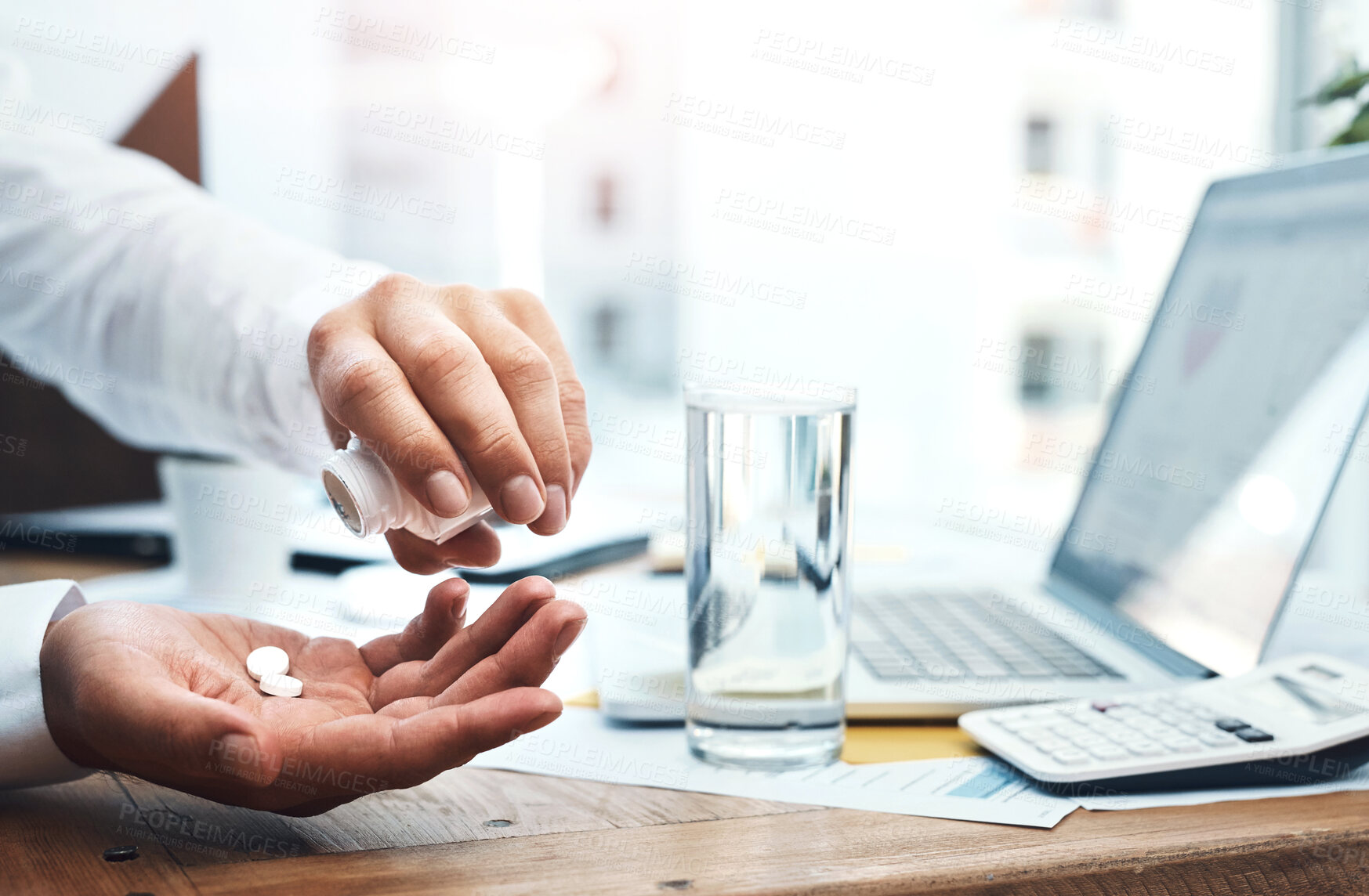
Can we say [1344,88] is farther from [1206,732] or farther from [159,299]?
[159,299]

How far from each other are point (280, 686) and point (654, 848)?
0.18m

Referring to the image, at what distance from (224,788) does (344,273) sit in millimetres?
474

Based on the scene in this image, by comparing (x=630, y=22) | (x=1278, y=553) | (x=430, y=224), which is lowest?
(x=1278, y=553)

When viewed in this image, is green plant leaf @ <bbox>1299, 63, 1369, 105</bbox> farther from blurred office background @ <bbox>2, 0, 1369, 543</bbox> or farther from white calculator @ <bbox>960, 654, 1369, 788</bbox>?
blurred office background @ <bbox>2, 0, 1369, 543</bbox>

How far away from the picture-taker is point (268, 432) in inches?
31.8

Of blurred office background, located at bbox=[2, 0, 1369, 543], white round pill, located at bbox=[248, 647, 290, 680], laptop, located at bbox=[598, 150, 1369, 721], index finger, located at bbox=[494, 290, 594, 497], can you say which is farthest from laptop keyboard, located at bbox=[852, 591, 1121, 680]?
blurred office background, located at bbox=[2, 0, 1369, 543]

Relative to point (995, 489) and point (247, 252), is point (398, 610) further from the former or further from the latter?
point (995, 489)

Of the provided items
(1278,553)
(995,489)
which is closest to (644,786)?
(1278,553)

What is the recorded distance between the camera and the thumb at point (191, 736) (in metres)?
0.31

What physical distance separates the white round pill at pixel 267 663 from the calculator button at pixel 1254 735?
1.46 feet

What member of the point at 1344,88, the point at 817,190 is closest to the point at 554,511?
the point at 1344,88

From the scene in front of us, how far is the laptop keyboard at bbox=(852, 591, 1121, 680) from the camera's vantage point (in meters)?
0.60

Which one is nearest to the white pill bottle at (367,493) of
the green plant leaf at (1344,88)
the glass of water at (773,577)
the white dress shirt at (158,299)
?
the glass of water at (773,577)

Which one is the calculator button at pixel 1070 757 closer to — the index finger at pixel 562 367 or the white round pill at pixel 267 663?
the index finger at pixel 562 367
